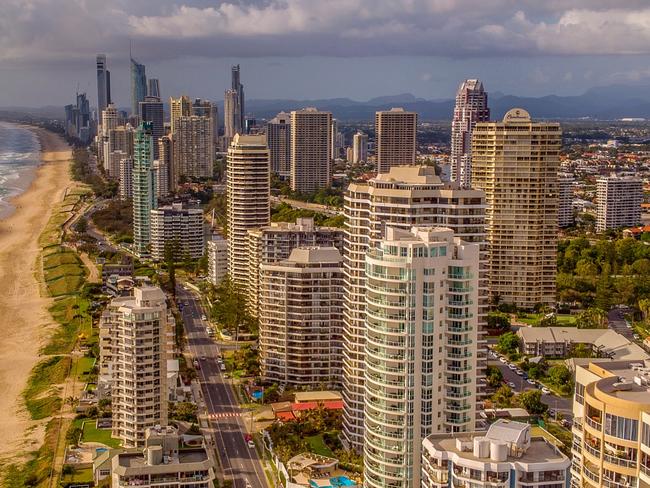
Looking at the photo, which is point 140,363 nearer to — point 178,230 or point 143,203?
point 178,230

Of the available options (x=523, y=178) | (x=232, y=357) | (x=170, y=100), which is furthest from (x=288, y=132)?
(x=232, y=357)

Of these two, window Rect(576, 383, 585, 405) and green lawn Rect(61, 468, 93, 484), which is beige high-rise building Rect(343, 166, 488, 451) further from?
window Rect(576, 383, 585, 405)

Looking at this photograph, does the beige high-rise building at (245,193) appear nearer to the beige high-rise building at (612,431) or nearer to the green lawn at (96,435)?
the green lawn at (96,435)

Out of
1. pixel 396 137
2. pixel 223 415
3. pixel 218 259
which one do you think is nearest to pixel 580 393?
pixel 223 415

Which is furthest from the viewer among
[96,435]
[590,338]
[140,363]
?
[590,338]

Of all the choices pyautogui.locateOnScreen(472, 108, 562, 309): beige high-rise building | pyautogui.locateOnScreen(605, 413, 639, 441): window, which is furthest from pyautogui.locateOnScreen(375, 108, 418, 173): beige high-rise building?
pyautogui.locateOnScreen(605, 413, 639, 441): window

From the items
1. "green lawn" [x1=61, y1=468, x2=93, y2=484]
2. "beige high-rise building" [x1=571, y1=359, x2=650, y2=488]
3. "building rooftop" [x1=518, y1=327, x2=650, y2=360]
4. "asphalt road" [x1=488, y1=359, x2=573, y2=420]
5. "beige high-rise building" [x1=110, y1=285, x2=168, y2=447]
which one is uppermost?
"beige high-rise building" [x1=571, y1=359, x2=650, y2=488]

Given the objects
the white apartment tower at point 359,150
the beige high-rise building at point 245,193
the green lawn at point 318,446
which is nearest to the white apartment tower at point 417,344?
the green lawn at point 318,446
